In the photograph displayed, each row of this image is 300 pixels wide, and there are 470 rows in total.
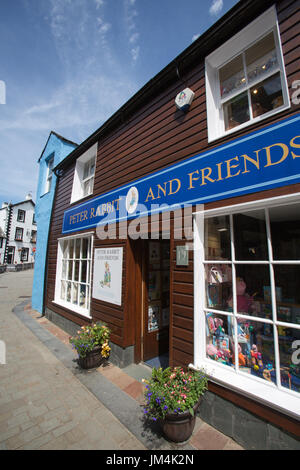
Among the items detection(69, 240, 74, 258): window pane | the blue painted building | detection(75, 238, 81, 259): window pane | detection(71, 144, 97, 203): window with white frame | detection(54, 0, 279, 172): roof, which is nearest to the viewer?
detection(54, 0, 279, 172): roof

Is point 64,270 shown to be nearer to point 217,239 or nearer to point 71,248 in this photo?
point 71,248

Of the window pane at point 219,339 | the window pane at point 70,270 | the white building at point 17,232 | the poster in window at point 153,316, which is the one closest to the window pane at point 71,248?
the window pane at point 70,270

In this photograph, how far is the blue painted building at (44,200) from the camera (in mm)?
7762

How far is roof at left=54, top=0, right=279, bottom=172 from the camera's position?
2.59m

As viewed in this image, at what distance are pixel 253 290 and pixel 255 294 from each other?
5 centimetres

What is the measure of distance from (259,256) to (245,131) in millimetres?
1561

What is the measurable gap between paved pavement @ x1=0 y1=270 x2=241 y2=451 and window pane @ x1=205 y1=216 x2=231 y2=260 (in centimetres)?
Answer: 205

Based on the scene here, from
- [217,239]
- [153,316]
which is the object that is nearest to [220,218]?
[217,239]

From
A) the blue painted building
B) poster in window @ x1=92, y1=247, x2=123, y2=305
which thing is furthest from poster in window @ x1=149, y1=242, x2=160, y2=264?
the blue painted building

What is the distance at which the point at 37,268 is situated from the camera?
8.20 meters

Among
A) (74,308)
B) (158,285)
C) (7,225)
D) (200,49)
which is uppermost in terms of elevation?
(7,225)

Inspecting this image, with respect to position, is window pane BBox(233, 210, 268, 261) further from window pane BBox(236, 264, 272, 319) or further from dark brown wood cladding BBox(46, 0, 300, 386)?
dark brown wood cladding BBox(46, 0, 300, 386)

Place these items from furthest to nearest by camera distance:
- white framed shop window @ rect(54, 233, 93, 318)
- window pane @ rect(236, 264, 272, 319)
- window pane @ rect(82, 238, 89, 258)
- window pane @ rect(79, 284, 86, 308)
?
window pane @ rect(82, 238, 89, 258) → window pane @ rect(79, 284, 86, 308) → white framed shop window @ rect(54, 233, 93, 318) → window pane @ rect(236, 264, 272, 319)

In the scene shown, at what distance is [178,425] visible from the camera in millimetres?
2121
